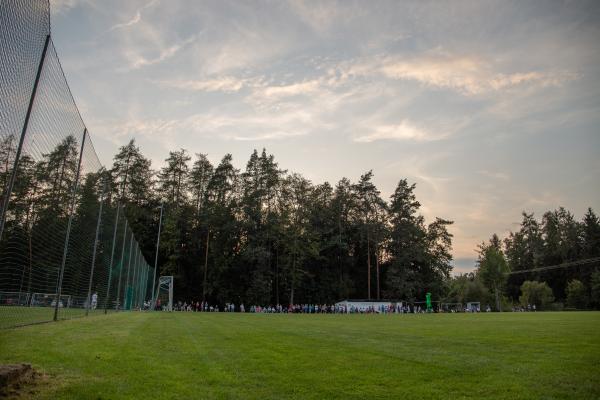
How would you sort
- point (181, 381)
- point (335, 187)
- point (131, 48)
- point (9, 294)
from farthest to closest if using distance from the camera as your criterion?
point (335, 187) → point (131, 48) → point (9, 294) → point (181, 381)

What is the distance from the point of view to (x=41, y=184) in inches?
356

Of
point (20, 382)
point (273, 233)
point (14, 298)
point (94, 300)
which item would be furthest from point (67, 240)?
point (273, 233)

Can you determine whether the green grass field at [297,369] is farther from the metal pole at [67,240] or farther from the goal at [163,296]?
the goal at [163,296]

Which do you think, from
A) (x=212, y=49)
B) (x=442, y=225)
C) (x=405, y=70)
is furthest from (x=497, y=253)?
(x=212, y=49)

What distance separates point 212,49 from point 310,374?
1636 cm

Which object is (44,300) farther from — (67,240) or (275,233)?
(275,233)

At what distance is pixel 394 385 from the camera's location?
4.64m

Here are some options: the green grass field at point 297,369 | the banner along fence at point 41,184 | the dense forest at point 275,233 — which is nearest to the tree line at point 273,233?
the dense forest at point 275,233

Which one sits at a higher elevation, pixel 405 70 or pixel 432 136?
pixel 405 70

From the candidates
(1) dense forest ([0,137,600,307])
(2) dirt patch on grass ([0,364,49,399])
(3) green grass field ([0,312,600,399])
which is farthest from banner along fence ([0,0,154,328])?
(1) dense forest ([0,137,600,307])

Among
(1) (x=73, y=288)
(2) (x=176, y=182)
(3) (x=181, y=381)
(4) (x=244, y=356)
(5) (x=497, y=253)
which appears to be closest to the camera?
(3) (x=181, y=381)

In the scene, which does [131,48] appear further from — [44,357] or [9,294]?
[44,357]

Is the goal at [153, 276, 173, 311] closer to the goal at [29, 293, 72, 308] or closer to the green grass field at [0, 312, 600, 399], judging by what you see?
the goal at [29, 293, 72, 308]

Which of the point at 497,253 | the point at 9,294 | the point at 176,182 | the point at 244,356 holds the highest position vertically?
the point at 176,182
